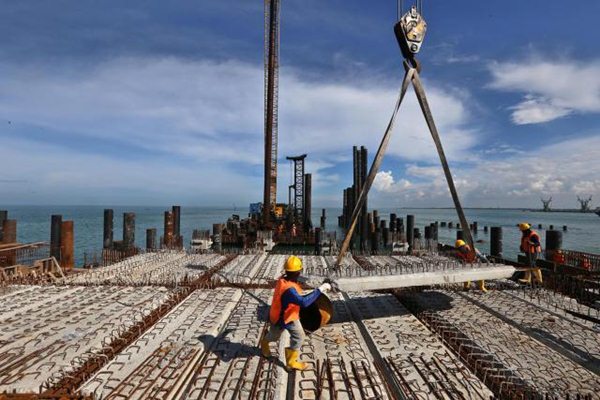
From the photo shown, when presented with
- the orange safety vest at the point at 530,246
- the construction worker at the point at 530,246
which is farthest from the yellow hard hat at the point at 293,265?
the orange safety vest at the point at 530,246

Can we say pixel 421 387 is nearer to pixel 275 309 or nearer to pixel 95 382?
pixel 275 309

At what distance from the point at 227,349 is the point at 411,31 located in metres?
6.96

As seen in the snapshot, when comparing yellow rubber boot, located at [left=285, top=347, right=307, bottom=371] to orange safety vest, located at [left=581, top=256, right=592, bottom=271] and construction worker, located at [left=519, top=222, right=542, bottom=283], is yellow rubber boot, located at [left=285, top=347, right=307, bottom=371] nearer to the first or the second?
construction worker, located at [left=519, top=222, right=542, bottom=283]

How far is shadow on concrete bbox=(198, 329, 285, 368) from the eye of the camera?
191 inches

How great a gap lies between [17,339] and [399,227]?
1326 inches

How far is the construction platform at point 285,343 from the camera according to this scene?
4082 mm

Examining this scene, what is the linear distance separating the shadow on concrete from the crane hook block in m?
6.48

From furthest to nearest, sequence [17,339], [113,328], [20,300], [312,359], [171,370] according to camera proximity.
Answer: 1. [20,300]
2. [113,328]
3. [17,339]
4. [312,359]
5. [171,370]

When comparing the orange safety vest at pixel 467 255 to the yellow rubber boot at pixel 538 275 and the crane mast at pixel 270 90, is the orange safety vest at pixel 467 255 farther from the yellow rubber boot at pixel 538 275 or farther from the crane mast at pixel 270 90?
the crane mast at pixel 270 90

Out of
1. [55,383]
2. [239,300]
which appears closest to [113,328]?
[55,383]

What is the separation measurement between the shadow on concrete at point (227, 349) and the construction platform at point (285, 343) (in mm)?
31

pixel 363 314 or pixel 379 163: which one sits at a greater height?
pixel 379 163

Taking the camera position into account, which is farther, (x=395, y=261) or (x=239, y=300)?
(x=395, y=261)

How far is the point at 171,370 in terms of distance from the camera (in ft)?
14.6
